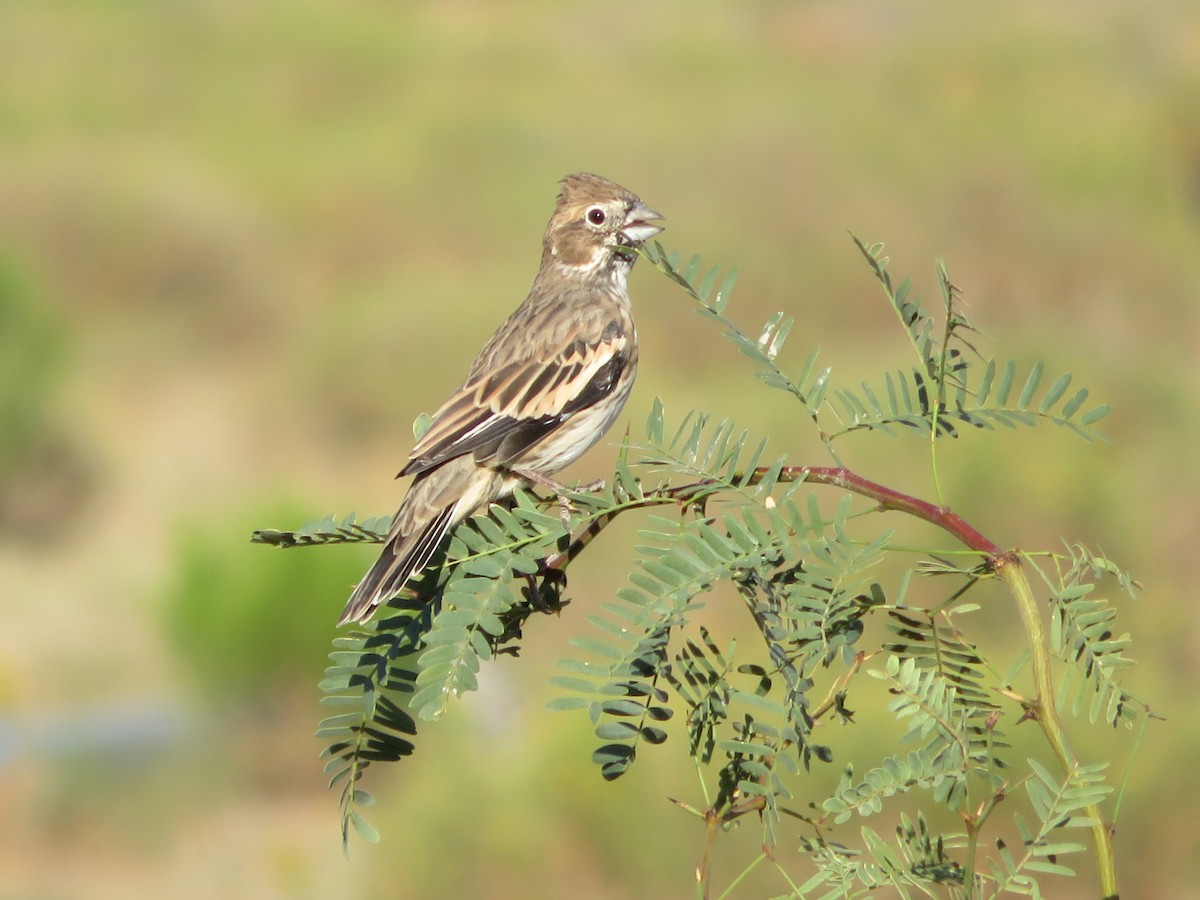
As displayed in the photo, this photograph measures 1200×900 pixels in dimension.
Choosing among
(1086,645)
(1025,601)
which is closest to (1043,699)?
(1025,601)

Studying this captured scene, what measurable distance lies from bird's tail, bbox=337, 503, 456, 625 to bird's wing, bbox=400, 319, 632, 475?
0.68 m

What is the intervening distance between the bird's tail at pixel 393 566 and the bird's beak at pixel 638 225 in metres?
2.24

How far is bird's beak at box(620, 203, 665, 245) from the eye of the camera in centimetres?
555

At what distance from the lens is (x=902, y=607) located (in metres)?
2.06

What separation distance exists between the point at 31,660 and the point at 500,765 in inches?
283

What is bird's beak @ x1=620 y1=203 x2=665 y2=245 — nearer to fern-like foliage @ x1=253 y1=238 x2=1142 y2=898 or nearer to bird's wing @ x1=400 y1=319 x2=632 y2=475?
bird's wing @ x1=400 y1=319 x2=632 y2=475

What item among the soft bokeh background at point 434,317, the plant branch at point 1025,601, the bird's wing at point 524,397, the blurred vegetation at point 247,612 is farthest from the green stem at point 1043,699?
the blurred vegetation at point 247,612

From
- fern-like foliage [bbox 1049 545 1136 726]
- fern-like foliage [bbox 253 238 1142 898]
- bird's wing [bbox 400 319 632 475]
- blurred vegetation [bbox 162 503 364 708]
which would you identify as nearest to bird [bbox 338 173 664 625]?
bird's wing [bbox 400 319 632 475]

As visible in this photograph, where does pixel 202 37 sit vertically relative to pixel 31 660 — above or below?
above

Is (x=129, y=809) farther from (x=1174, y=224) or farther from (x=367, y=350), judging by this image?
(x=1174, y=224)

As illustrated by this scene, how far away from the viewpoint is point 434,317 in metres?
22.8

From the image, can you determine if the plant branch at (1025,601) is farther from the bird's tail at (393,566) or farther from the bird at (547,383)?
the bird at (547,383)

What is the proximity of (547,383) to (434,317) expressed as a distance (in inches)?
716

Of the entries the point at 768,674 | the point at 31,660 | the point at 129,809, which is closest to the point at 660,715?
the point at 768,674
